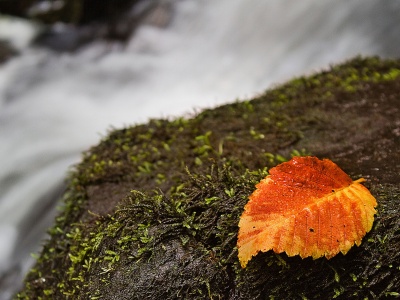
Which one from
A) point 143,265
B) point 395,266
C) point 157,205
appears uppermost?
point 157,205

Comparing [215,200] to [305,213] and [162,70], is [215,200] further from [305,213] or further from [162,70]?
[162,70]

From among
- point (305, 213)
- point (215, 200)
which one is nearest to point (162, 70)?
point (215, 200)

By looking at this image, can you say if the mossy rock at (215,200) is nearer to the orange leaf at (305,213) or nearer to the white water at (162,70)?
the orange leaf at (305,213)

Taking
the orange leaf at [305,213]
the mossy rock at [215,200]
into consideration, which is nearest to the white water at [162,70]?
the mossy rock at [215,200]

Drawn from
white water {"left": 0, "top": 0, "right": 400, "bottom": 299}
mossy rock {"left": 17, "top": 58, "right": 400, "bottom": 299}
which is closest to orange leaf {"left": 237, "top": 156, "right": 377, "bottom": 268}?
mossy rock {"left": 17, "top": 58, "right": 400, "bottom": 299}

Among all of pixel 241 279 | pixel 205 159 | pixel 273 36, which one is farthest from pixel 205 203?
pixel 273 36

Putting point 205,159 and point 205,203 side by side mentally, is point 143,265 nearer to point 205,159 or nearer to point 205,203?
point 205,203
